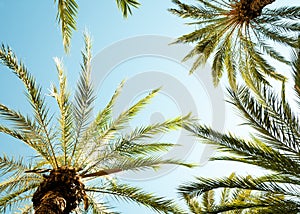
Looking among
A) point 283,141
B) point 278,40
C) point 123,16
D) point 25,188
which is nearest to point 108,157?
point 25,188

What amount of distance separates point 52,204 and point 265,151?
410cm

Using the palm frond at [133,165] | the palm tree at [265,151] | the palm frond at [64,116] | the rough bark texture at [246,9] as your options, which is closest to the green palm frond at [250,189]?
the palm tree at [265,151]

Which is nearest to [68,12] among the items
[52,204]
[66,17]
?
[66,17]

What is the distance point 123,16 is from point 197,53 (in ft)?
31.2

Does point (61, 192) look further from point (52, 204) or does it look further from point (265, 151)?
point (265, 151)

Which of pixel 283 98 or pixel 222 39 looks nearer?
pixel 283 98

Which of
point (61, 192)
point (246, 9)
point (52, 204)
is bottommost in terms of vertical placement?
point (52, 204)

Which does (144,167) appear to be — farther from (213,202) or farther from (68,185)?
(213,202)

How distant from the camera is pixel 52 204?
659 centimetres

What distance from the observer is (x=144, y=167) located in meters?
8.37

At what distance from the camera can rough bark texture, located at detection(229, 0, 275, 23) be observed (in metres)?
11.3

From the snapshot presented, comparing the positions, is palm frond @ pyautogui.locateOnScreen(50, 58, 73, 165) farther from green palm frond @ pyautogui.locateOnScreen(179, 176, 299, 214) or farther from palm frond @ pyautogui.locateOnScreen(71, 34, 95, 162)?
green palm frond @ pyautogui.locateOnScreen(179, 176, 299, 214)

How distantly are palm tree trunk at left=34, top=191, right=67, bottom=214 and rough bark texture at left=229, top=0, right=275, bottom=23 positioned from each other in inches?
327

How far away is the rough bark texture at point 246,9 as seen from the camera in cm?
1127
